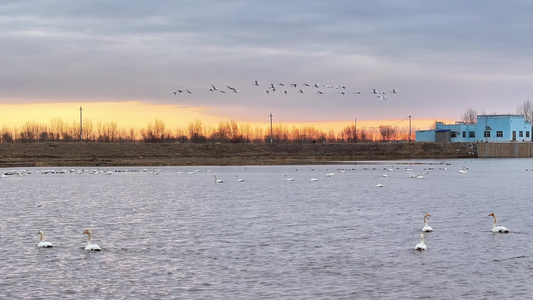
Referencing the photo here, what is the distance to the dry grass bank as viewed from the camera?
406 feet

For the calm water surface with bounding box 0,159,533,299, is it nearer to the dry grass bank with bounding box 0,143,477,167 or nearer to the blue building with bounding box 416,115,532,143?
the dry grass bank with bounding box 0,143,477,167

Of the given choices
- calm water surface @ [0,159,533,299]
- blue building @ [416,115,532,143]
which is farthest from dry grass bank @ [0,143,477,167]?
calm water surface @ [0,159,533,299]

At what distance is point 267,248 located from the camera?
28344 millimetres

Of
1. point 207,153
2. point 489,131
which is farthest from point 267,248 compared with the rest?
point 489,131

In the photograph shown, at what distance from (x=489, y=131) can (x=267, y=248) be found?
143776mm

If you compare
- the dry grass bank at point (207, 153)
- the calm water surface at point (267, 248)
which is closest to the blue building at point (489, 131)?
the dry grass bank at point (207, 153)

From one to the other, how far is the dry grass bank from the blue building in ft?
50.4

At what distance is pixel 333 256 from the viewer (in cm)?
2662

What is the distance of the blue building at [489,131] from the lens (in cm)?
16312

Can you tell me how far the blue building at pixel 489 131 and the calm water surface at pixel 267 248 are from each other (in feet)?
376

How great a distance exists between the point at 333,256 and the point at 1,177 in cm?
6391

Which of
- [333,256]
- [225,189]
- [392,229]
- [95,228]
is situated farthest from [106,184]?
[333,256]

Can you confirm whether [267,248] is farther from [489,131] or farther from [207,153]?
[489,131]

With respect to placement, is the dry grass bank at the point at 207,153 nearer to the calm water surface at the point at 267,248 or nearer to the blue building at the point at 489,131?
the blue building at the point at 489,131
